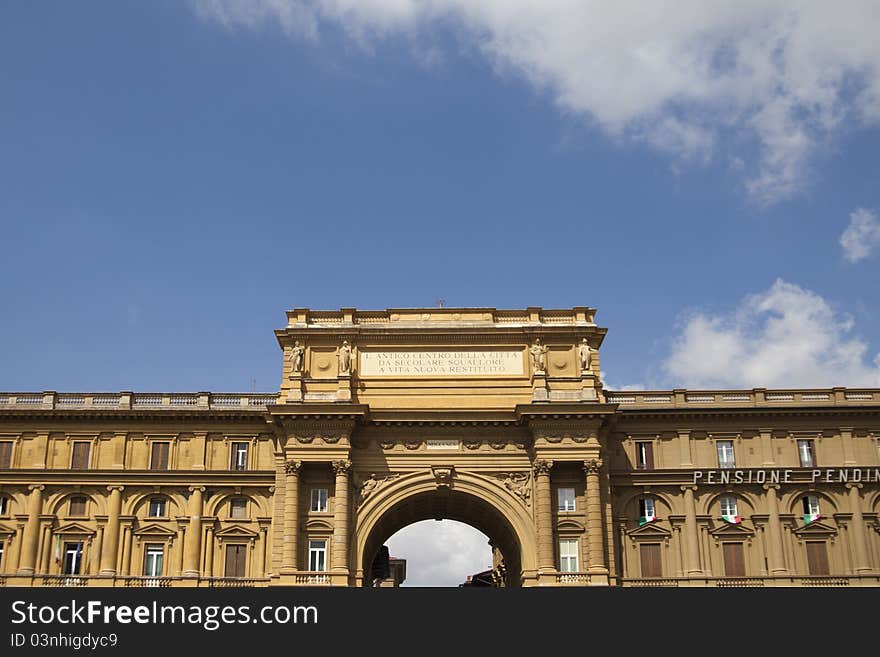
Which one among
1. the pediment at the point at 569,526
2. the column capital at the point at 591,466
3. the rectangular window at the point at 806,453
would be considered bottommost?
the pediment at the point at 569,526

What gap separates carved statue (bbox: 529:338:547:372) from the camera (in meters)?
65.5

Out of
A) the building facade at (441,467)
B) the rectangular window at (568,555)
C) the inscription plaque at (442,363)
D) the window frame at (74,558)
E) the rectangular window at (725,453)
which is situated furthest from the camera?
the rectangular window at (725,453)

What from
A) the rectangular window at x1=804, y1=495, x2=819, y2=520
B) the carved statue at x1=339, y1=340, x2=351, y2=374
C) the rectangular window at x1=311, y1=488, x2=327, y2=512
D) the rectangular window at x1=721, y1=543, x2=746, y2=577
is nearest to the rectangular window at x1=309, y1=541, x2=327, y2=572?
the rectangular window at x1=311, y1=488, x2=327, y2=512

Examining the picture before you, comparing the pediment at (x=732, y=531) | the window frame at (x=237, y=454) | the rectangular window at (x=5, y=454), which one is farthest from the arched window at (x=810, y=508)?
the rectangular window at (x=5, y=454)

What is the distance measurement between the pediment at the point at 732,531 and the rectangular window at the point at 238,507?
29.3 meters

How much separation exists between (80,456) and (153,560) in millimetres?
8390

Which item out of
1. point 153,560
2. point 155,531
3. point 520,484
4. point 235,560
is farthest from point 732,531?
point 153,560

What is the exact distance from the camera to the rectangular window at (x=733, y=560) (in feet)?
211

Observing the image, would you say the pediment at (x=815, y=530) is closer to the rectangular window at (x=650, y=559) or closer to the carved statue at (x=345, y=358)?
the rectangular window at (x=650, y=559)

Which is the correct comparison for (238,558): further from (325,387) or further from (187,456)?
(325,387)

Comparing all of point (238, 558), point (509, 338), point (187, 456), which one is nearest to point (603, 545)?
point (509, 338)

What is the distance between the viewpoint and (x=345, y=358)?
6588cm

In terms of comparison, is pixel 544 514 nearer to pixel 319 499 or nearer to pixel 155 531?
pixel 319 499

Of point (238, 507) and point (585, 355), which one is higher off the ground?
point (585, 355)
